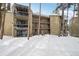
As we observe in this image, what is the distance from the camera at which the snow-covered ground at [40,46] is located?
184 cm

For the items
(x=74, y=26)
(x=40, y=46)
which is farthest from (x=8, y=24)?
(x=74, y=26)

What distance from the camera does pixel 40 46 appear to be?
1.92 meters

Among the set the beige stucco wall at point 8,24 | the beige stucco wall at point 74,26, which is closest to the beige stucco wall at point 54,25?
the beige stucco wall at point 74,26

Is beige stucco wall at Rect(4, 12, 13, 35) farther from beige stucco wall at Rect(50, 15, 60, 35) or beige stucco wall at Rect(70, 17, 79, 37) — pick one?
beige stucco wall at Rect(70, 17, 79, 37)

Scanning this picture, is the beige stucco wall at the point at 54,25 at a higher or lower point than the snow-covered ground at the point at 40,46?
higher

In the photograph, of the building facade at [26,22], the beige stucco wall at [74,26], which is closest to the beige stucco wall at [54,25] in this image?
the building facade at [26,22]

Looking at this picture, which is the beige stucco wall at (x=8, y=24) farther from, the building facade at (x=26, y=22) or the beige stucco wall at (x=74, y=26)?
the beige stucco wall at (x=74, y=26)

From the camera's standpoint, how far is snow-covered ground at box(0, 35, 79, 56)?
1840mm

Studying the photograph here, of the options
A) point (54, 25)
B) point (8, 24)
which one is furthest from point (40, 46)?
point (8, 24)

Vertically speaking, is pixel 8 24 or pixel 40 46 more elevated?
pixel 8 24

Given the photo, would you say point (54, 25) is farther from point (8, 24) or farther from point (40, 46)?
point (8, 24)

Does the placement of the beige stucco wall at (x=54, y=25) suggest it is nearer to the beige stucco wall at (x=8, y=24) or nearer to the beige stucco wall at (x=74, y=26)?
the beige stucco wall at (x=74, y=26)

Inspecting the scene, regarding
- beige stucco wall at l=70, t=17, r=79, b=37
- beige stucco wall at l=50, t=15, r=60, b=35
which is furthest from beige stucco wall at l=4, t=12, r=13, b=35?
beige stucco wall at l=70, t=17, r=79, b=37

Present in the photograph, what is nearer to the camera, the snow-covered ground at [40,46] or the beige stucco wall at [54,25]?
the snow-covered ground at [40,46]
